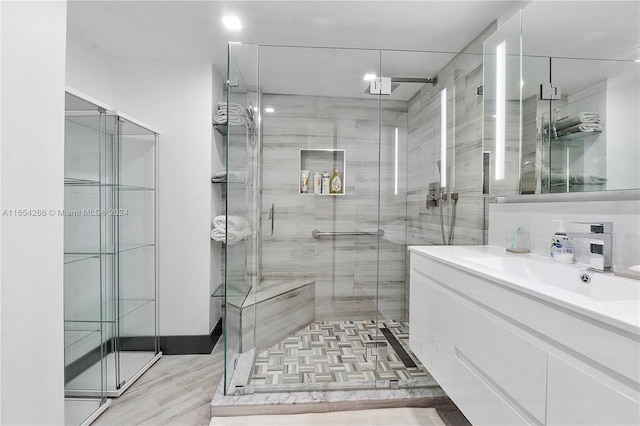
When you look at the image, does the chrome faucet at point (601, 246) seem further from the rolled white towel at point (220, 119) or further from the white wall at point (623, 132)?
the rolled white towel at point (220, 119)

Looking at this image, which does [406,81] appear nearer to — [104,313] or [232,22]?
[232,22]

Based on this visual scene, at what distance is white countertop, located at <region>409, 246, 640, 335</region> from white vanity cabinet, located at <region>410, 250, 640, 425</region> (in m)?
0.03

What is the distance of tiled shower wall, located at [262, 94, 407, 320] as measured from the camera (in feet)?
6.78

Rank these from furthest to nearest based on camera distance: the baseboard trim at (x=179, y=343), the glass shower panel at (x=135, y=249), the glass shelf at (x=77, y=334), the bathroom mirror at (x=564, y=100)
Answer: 1. the baseboard trim at (x=179, y=343)
2. the glass shower panel at (x=135, y=249)
3. the glass shelf at (x=77, y=334)
4. the bathroom mirror at (x=564, y=100)

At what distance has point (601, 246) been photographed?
1214mm

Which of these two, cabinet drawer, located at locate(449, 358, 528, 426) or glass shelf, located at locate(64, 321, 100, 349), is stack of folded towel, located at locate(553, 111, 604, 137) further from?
glass shelf, located at locate(64, 321, 100, 349)

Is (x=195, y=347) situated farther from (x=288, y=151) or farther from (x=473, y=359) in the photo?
(x=473, y=359)

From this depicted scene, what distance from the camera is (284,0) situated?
1877 mm

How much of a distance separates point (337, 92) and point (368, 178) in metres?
0.57

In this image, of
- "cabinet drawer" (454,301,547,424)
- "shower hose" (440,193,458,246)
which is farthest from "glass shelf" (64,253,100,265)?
"shower hose" (440,193,458,246)

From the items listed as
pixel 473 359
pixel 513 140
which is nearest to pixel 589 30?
pixel 513 140

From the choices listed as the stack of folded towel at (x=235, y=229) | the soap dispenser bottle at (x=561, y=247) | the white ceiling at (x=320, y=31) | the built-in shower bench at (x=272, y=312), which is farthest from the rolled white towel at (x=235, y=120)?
the soap dispenser bottle at (x=561, y=247)

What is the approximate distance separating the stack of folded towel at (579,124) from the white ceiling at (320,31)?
1.35 ft

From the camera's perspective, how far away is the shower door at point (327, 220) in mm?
2057
